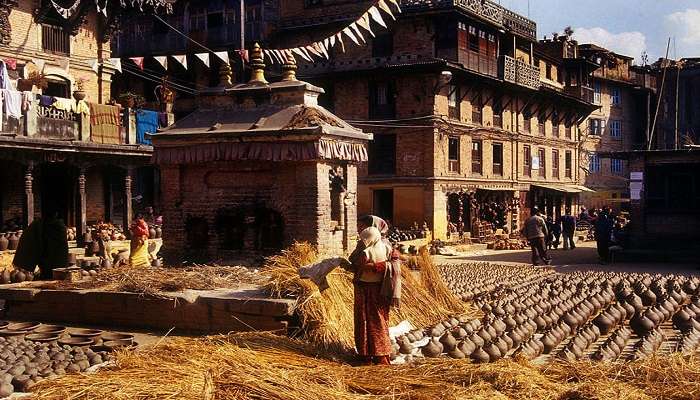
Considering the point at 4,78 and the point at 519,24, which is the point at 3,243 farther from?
the point at 519,24

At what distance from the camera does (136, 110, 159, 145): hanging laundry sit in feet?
79.3

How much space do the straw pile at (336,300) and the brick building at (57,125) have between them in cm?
1310

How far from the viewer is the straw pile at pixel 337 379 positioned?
19.0 feet

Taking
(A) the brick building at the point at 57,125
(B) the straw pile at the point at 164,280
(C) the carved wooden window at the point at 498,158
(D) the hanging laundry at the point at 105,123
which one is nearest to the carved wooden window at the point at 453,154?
(C) the carved wooden window at the point at 498,158

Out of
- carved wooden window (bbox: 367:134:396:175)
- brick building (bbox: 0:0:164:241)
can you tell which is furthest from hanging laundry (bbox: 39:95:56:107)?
carved wooden window (bbox: 367:134:396:175)

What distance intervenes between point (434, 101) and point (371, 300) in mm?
24239

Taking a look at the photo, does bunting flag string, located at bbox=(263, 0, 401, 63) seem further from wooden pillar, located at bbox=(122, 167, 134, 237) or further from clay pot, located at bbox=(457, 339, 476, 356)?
wooden pillar, located at bbox=(122, 167, 134, 237)

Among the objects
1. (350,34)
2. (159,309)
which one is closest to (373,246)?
(159,309)

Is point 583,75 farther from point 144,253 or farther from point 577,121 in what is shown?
point 144,253

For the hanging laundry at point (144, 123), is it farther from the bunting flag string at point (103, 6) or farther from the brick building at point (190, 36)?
the brick building at point (190, 36)

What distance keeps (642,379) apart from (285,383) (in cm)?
341

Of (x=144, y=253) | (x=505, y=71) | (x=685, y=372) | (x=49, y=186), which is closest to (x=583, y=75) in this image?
(x=505, y=71)

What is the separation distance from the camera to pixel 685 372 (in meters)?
6.68

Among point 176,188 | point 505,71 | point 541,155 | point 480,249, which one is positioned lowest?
point 480,249
